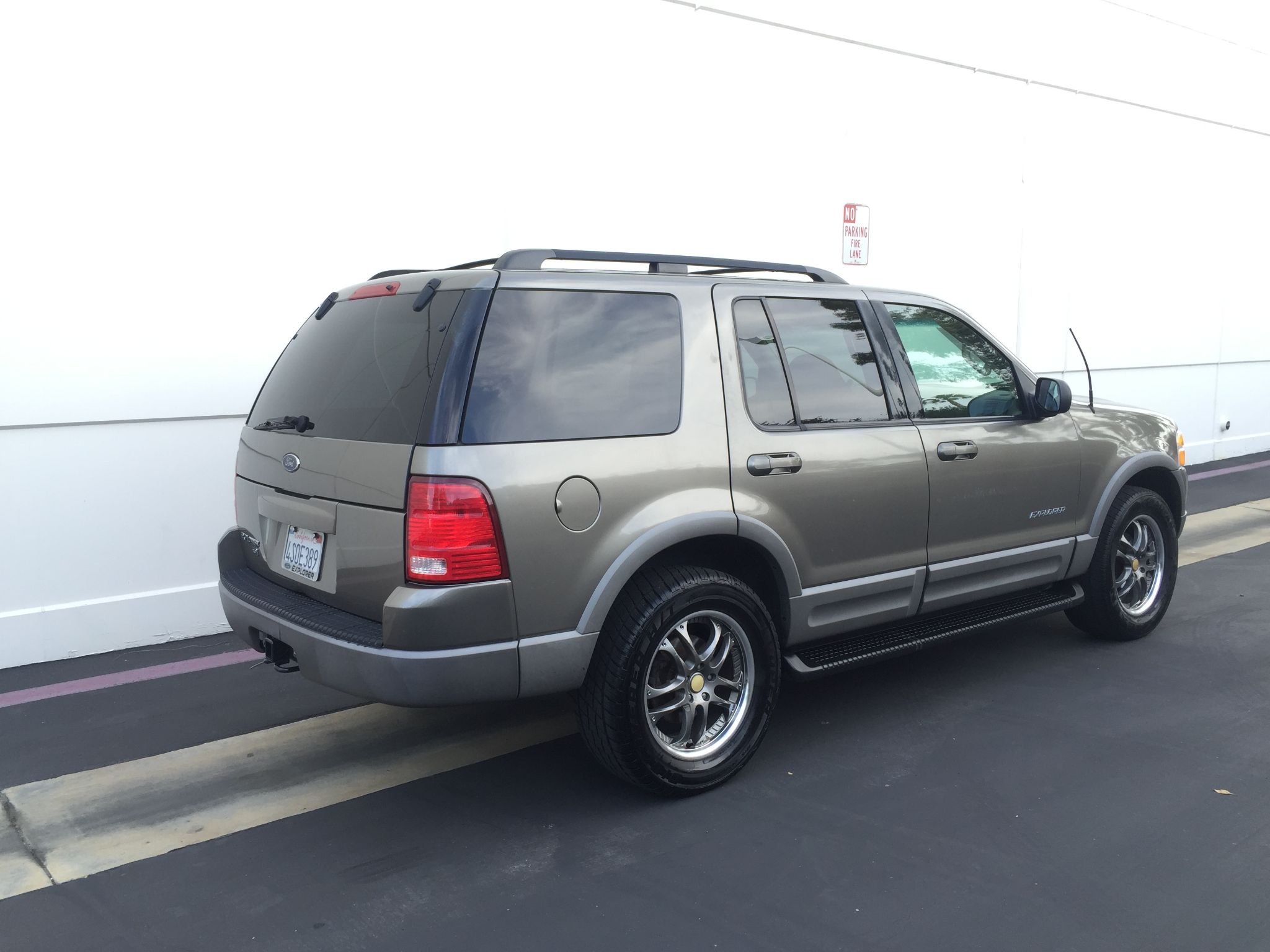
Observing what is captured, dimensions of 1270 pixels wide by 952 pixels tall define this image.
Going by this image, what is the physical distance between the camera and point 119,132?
219 inches

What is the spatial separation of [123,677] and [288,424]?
2.27 meters

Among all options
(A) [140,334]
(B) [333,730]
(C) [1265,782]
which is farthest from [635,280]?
(A) [140,334]

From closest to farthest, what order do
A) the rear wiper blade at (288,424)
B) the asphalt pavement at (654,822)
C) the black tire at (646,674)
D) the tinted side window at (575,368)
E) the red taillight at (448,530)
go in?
the asphalt pavement at (654,822) < the red taillight at (448,530) < the tinted side window at (575,368) < the black tire at (646,674) < the rear wiper blade at (288,424)

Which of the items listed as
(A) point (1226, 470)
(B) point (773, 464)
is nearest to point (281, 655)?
(B) point (773, 464)

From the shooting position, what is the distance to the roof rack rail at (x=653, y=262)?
3.65m

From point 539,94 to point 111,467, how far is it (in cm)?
371

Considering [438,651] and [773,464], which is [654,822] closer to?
[438,651]

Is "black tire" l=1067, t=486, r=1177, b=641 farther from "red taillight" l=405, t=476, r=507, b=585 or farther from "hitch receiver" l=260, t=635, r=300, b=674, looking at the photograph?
"hitch receiver" l=260, t=635, r=300, b=674

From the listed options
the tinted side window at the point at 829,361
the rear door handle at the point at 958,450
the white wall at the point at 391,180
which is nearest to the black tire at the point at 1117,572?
the rear door handle at the point at 958,450

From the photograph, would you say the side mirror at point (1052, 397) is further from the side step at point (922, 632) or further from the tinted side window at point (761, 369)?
the tinted side window at point (761, 369)

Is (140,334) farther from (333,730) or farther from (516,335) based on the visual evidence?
(516,335)

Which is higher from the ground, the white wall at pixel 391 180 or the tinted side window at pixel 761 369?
the white wall at pixel 391 180

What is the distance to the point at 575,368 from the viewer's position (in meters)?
3.55

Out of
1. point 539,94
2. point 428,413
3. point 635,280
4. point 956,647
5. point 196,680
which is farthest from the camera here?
point 539,94
